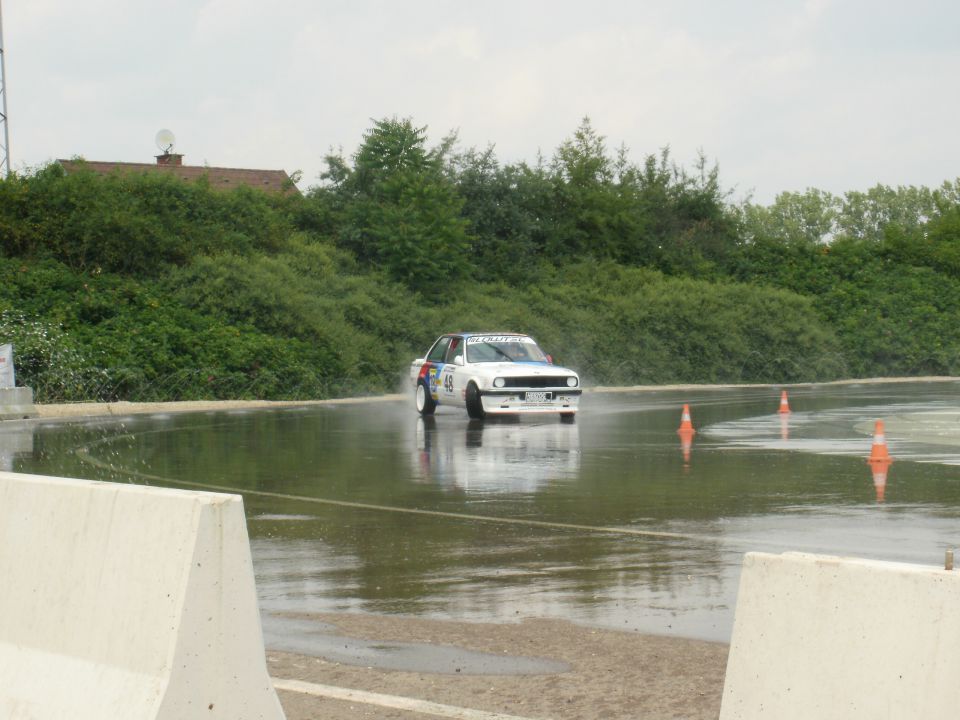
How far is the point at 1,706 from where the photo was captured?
18.7 ft

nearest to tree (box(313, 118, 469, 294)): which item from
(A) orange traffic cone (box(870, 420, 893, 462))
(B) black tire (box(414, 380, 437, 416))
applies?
(B) black tire (box(414, 380, 437, 416))

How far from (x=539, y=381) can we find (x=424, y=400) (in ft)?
9.64

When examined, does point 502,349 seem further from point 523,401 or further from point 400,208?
point 400,208

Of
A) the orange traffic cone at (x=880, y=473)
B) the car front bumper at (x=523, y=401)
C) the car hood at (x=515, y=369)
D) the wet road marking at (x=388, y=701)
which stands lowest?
the wet road marking at (x=388, y=701)

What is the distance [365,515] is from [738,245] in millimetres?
49646

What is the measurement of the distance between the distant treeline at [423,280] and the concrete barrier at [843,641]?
85.2ft

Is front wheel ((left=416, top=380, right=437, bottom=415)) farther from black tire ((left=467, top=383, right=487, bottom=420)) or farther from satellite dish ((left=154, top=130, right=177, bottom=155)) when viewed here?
satellite dish ((left=154, top=130, right=177, bottom=155))

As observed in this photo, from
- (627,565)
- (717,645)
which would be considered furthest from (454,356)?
(717,645)

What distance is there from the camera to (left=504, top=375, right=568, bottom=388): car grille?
24.6 m

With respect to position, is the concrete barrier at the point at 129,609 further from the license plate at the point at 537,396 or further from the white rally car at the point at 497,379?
the license plate at the point at 537,396

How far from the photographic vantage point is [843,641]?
13.9 ft

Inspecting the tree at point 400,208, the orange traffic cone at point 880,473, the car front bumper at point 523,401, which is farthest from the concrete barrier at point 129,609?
the tree at point 400,208

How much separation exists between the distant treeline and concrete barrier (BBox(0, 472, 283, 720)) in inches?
939

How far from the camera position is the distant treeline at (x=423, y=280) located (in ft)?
109
